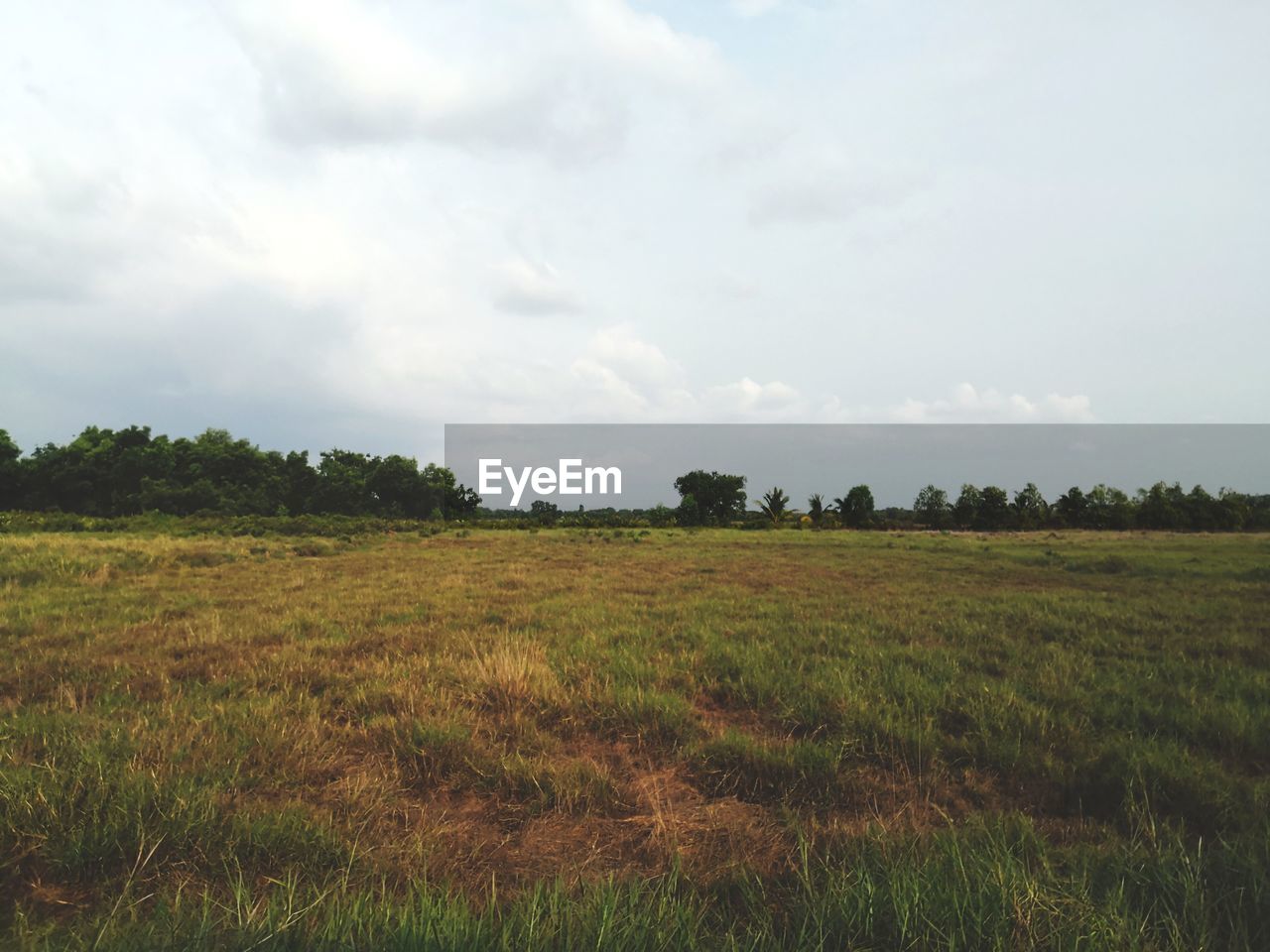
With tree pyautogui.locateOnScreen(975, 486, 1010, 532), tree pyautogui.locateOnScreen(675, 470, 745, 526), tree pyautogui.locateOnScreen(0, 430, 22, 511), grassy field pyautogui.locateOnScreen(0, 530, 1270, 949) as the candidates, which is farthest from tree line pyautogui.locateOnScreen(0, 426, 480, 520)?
tree pyautogui.locateOnScreen(975, 486, 1010, 532)

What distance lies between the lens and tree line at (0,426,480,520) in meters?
58.0

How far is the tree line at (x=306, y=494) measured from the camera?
5706cm

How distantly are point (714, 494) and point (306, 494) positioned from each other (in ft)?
224

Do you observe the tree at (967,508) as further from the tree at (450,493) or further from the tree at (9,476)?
the tree at (9,476)

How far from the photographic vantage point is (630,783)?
3.88 m

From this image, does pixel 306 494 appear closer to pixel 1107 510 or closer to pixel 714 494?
pixel 714 494

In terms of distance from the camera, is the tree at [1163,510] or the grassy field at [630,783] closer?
the grassy field at [630,783]

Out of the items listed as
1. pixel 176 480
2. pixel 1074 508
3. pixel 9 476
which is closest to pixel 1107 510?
pixel 1074 508

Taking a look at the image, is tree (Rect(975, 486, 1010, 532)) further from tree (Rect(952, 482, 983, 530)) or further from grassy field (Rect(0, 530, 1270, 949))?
grassy field (Rect(0, 530, 1270, 949))

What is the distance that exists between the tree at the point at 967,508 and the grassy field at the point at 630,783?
8141 cm

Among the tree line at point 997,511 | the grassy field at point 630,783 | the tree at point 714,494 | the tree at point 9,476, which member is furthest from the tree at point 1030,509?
the tree at point 9,476

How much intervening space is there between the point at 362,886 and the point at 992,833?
134 inches

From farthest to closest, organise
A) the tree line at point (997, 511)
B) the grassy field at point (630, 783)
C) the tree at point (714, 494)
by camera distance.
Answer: the tree at point (714, 494)
the tree line at point (997, 511)
the grassy field at point (630, 783)

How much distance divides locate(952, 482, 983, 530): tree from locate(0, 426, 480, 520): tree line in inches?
3078
